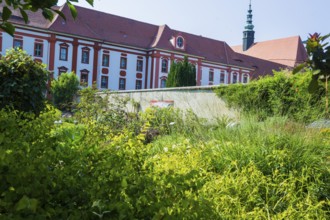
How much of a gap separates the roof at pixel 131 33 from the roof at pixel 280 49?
861 centimetres

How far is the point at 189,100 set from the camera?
1434cm

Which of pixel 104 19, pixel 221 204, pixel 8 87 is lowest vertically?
pixel 221 204

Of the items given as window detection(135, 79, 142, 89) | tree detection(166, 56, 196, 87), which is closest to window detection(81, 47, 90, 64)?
window detection(135, 79, 142, 89)

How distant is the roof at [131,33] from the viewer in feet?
123

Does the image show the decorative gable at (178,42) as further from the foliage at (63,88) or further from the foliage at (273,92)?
the foliage at (273,92)

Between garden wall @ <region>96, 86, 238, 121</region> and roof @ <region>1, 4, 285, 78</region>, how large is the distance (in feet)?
71.8

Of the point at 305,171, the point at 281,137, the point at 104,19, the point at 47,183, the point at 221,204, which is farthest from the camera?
the point at 104,19

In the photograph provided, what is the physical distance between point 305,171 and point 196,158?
103 centimetres

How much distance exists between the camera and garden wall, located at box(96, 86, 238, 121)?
1235cm

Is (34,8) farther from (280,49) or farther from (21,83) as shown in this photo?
(280,49)

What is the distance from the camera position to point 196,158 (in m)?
3.76

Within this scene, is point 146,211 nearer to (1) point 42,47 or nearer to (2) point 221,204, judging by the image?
(2) point 221,204

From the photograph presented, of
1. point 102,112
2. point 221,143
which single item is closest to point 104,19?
point 102,112

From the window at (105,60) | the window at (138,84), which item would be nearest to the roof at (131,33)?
the window at (105,60)
